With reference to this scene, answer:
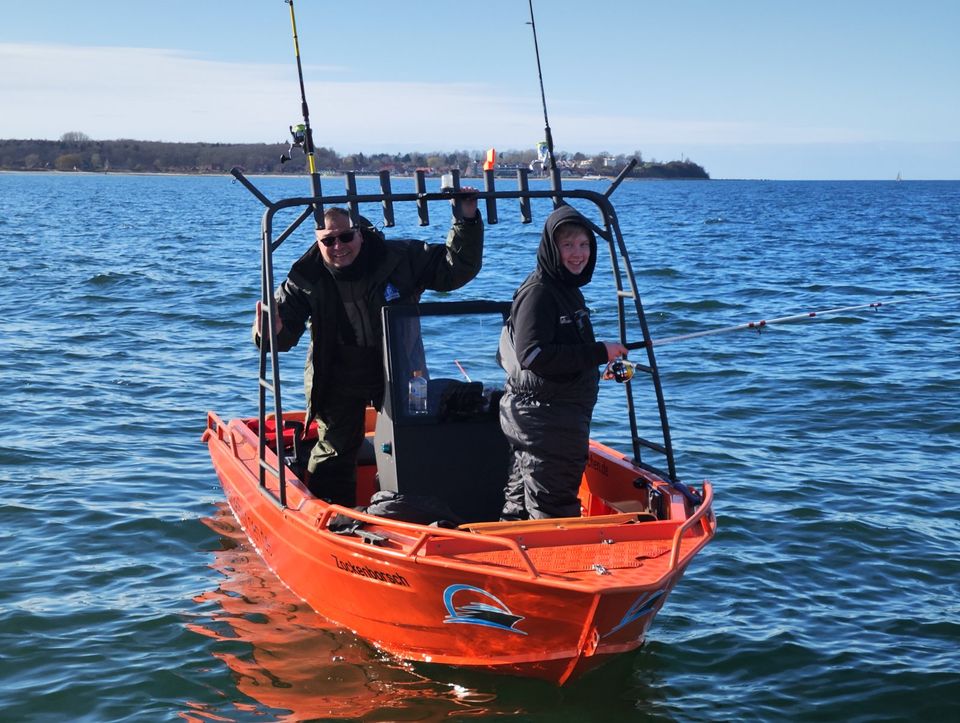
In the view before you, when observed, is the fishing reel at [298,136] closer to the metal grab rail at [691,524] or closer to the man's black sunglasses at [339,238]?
the man's black sunglasses at [339,238]

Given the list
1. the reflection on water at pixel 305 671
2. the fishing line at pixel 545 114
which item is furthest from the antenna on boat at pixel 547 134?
the reflection on water at pixel 305 671

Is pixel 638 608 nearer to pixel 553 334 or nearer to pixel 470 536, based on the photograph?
pixel 470 536

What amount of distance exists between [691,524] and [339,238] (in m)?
2.77

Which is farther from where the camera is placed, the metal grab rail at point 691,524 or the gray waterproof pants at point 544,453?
the gray waterproof pants at point 544,453

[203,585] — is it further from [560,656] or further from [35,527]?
[560,656]

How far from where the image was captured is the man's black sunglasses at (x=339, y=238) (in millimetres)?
6895

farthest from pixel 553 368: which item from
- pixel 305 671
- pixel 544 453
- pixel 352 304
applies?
pixel 305 671

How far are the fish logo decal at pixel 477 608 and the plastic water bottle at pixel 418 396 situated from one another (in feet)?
4.66

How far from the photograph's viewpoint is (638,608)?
5730 millimetres

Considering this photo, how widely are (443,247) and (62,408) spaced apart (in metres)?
6.82

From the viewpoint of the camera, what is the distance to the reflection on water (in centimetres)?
603

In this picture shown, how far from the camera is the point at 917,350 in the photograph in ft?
51.5

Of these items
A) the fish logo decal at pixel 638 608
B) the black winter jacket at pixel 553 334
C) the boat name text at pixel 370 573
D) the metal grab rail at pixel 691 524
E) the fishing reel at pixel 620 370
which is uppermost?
the black winter jacket at pixel 553 334

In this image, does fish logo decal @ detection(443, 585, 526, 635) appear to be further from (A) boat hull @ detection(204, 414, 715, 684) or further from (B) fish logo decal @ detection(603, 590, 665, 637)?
(B) fish logo decal @ detection(603, 590, 665, 637)
